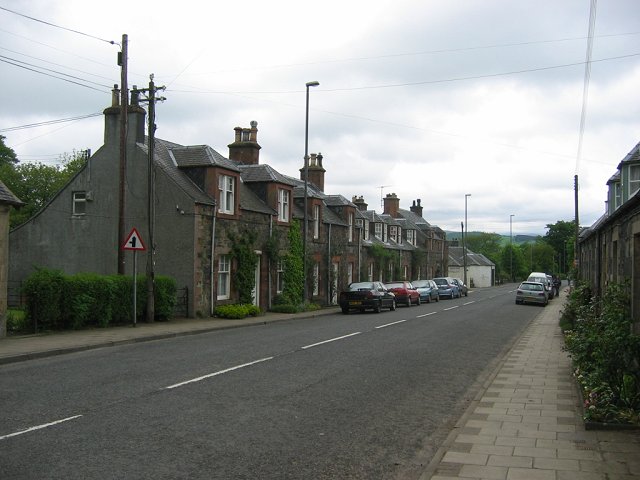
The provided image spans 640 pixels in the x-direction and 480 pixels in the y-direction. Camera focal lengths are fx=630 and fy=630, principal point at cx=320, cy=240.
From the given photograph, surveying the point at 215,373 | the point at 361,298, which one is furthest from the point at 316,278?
the point at 215,373

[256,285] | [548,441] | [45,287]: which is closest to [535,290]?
[256,285]

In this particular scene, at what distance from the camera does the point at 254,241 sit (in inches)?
1135

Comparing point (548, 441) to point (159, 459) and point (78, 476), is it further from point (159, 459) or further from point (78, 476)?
point (78, 476)

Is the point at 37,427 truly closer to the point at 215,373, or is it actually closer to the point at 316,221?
the point at 215,373

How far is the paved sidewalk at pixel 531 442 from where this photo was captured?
5734mm

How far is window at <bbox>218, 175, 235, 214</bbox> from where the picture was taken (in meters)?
27.1

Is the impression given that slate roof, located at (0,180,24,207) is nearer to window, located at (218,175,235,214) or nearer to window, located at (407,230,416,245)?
window, located at (218,175,235,214)

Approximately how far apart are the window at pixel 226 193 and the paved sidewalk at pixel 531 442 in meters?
18.3

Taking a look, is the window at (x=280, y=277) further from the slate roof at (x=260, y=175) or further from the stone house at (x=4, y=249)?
the stone house at (x=4, y=249)

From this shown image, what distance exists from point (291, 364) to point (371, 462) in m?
6.35

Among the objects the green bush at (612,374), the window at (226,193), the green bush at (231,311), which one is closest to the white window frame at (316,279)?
the window at (226,193)

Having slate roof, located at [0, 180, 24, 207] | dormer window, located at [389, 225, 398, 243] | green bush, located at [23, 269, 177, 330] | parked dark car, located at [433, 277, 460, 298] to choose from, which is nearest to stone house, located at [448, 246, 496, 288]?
dormer window, located at [389, 225, 398, 243]

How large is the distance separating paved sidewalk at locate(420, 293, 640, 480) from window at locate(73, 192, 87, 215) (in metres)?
22.1

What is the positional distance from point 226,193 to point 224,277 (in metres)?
3.66
